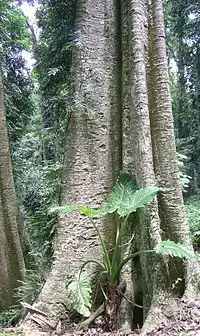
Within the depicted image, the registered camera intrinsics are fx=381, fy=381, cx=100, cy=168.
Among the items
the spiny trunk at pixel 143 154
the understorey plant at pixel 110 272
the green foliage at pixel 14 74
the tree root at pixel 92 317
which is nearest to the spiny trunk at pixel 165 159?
the spiny trunk at pixel 143 154

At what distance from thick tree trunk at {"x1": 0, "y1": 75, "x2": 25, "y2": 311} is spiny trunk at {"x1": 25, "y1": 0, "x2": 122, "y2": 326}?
190cm

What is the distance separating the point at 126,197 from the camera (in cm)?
383

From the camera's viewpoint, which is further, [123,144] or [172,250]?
[123,144]

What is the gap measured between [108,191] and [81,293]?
4.14 feet

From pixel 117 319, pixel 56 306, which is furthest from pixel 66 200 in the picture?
pixel 117 319

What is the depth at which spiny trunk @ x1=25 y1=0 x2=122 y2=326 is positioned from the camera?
4.19 meters

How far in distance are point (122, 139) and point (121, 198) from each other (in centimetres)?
91

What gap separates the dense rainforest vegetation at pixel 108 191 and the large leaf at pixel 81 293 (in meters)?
0.01

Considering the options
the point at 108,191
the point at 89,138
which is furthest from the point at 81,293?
the point at 89,138

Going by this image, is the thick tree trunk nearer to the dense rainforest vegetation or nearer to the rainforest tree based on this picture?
the dense rainforest vegetation

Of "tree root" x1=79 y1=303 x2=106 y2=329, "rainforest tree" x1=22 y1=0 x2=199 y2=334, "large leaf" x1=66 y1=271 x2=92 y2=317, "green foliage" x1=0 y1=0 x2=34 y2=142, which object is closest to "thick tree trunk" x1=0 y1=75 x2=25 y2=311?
"green foliage" x1=0 y1=0 x2=34 y2=142

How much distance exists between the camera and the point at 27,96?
835 centimetres

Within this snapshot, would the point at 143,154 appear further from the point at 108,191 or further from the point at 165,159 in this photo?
the point at 108,191

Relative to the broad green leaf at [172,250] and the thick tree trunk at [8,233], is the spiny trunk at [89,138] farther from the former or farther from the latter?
the thick tree trunk at [8,233]
